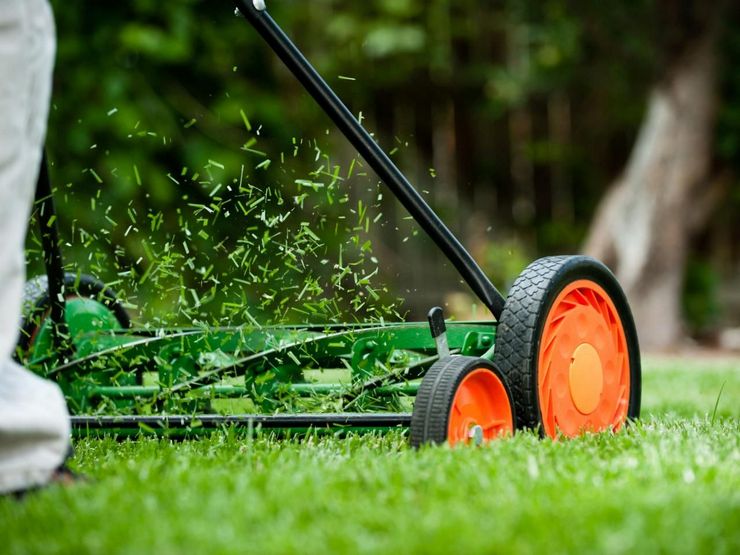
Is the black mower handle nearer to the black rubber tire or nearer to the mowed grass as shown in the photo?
the mowed grass

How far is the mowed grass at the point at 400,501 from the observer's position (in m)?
1.48

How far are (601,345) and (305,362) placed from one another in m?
0.72

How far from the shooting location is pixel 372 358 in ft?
8.80

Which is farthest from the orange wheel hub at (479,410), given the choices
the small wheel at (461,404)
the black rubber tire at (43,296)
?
the black rubber tire at (43,296)

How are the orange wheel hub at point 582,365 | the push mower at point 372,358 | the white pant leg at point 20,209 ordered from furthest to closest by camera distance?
1. the orange wheel hub at point 582,365
2. the push mower at point 372,358
3. the white pant leg at point 20,209

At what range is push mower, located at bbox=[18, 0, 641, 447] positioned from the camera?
234 centimetres

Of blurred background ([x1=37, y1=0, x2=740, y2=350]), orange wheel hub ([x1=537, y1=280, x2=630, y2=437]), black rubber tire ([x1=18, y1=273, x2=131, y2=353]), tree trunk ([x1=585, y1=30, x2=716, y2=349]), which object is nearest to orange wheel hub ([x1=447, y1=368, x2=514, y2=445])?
orange wheel hub ([x1=537, y1=280, x2=630, y2=437])

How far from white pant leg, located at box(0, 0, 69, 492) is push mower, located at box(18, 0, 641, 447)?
656mm

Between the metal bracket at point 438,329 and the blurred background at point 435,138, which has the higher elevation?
the blurred background at point 435,138

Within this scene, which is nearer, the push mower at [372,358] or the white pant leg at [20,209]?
the white pant leg at [20,209]

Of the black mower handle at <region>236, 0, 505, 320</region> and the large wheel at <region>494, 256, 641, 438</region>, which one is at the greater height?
the black mower handle at <region>236, 0, 505, 320</region>

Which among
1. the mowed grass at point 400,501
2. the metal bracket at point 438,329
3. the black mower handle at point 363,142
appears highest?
the black mower handle at point 363,142

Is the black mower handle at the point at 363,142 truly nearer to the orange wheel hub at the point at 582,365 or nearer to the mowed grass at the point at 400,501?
the orange wheel hub at the point at 582,365

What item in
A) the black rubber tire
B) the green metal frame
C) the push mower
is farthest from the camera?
the black rubber tire
